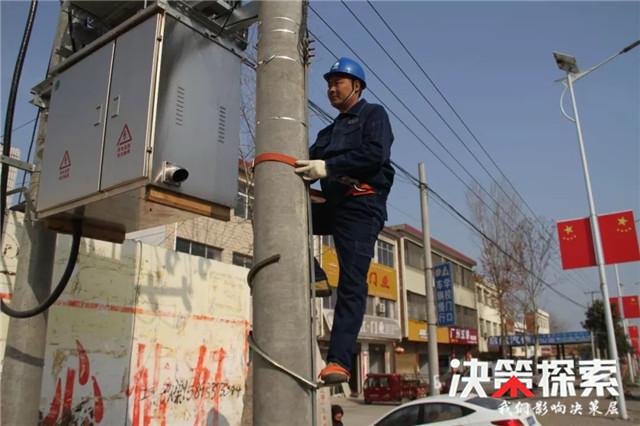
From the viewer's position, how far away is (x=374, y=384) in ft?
83.8

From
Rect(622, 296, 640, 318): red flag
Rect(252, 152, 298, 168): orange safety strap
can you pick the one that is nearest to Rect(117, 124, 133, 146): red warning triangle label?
Rect(252, 152, 298, 168): orange safety strap

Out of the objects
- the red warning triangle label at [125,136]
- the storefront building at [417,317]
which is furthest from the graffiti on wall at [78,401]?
the storefront building at [417,317]

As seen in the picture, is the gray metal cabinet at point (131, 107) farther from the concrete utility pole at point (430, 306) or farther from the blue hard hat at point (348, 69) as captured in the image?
the concrete utility pole at point (430, 306)

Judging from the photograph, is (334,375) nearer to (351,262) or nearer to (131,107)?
(351,262)

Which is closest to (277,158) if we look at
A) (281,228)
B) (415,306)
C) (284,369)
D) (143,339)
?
(281,228)

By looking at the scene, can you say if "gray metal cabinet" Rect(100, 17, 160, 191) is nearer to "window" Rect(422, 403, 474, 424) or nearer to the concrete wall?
the concrete wall

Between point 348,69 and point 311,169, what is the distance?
932mm

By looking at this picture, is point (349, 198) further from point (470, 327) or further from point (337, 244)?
point (470, 327)

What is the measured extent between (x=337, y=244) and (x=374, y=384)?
79.9 ft

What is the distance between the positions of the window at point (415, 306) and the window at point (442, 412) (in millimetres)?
25665

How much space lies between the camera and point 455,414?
930 centimetres

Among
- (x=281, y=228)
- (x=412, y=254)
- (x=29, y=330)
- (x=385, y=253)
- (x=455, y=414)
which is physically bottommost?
(x=455, y=414)

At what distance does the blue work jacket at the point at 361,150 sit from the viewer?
2.58 m

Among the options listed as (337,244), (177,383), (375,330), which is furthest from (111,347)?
(375,330)
